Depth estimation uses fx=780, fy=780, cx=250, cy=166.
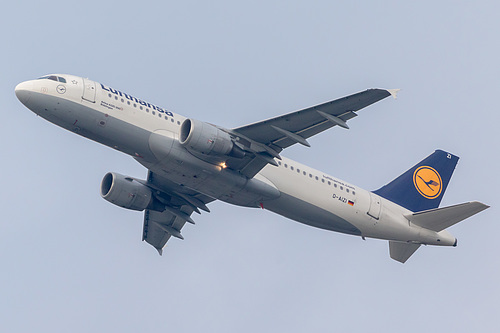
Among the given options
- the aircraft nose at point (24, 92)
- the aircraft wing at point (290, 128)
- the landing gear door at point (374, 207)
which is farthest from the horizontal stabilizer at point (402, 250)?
the aircraft nose at point (24, 92)

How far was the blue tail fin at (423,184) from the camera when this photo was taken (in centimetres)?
4975

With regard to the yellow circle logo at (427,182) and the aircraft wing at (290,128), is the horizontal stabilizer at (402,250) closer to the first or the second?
the yellow circle logo at (427,182)

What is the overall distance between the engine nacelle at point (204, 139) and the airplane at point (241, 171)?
52 mm

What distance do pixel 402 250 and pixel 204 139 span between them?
17089 mm

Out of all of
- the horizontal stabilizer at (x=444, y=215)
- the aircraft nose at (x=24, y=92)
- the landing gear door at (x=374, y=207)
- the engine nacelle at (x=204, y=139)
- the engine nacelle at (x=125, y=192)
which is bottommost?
the engine nacelle at (x=125, y=192)

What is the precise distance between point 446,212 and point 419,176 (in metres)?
5.03

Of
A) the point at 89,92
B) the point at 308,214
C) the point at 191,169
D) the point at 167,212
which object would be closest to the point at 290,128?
the point at 191,169

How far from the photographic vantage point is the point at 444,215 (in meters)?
47.0

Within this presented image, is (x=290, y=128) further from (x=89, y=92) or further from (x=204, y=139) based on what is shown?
(x=89, y=92)

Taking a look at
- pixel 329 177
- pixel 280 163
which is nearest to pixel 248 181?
pixel 280 163

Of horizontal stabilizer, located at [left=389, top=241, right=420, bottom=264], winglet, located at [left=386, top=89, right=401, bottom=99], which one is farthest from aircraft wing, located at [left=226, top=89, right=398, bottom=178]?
horizontal stabilizer, located at [left=389, top=241, right=420, bottom=264]

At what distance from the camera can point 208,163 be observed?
4200 cm

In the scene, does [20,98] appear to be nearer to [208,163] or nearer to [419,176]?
[208,163]

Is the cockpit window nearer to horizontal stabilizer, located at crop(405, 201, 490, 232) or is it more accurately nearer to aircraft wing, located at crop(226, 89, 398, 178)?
aircraft wing, located at crop(226, 89, 398, 178)
